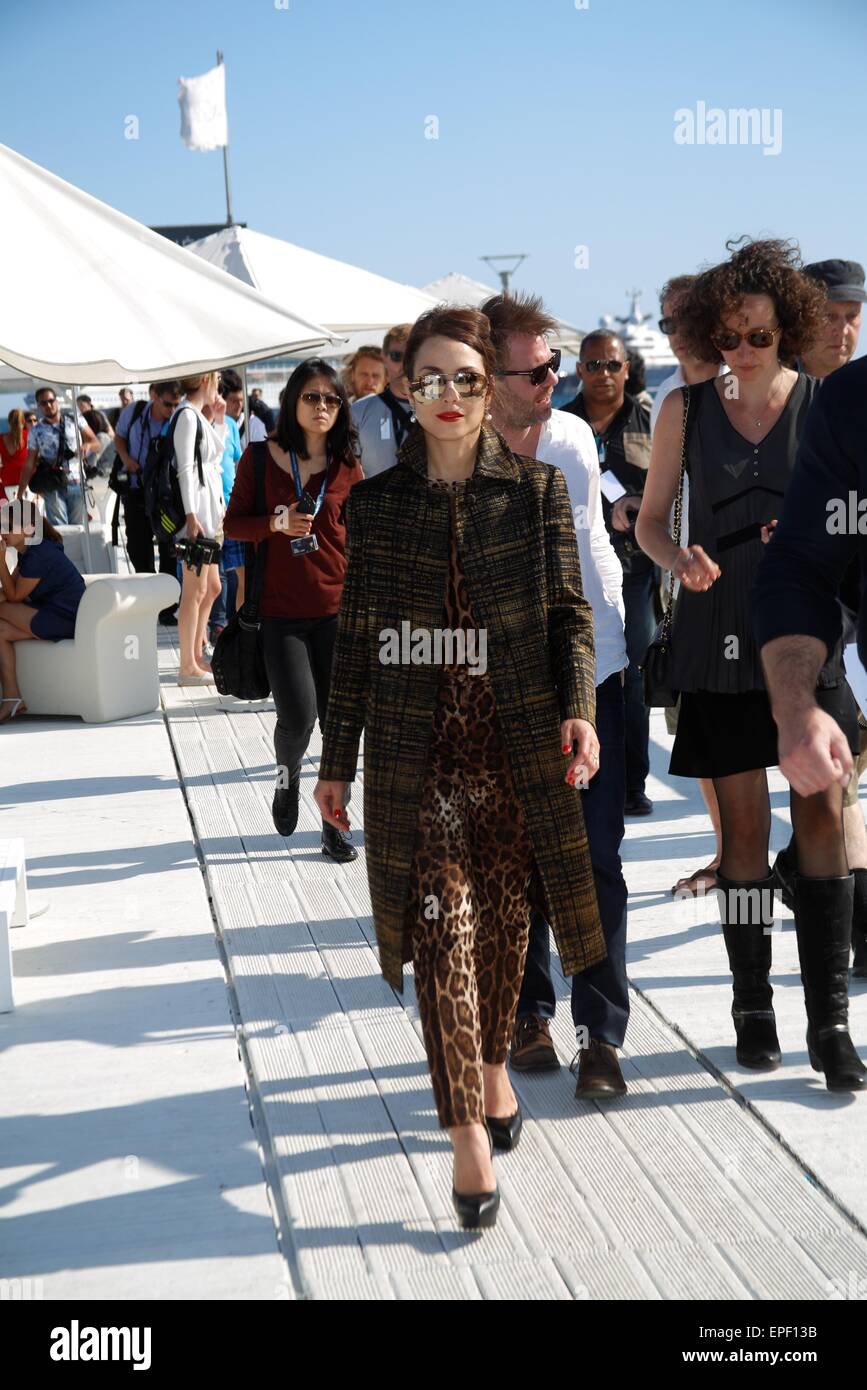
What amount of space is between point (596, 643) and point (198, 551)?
6.99m

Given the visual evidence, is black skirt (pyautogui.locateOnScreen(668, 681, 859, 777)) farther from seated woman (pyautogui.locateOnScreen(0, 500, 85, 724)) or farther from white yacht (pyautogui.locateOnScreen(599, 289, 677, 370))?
white yacht (pyautogui.locateOnScreen(599, 289, 677, 370))

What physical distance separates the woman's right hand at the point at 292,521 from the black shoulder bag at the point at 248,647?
13 centimetres

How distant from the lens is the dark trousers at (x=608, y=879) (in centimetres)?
417

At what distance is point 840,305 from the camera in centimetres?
533

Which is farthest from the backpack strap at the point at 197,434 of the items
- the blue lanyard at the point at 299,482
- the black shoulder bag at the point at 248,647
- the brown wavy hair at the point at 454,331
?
the brown wavy hair at the point at 454,331

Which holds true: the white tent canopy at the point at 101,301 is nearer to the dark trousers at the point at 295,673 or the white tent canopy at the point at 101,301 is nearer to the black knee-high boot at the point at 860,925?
the dark trousers at the point at 295,673

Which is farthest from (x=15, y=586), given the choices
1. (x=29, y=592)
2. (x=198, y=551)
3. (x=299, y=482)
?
(x=299, y=482)

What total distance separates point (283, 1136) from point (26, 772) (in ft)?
17.4

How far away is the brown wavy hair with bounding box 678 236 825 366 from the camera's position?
171 inches

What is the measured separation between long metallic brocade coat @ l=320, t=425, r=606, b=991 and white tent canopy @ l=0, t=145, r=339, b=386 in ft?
7.54

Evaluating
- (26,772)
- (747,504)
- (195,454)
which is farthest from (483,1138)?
(195,454)

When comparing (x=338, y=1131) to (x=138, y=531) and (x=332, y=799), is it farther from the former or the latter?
A: (x=138, y=531)

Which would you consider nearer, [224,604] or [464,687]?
[464,687]
